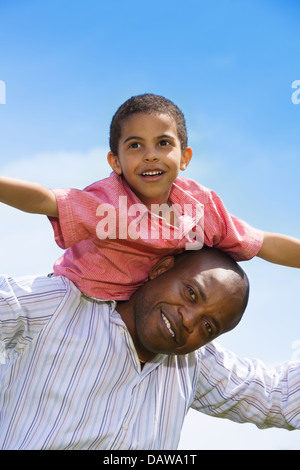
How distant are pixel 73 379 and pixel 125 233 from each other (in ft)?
2.50

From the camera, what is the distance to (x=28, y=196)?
2564 mm

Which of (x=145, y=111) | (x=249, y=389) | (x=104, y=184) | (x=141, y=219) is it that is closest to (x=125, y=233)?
(x=141, y=219)

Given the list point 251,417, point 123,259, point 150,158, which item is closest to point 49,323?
point 123,259

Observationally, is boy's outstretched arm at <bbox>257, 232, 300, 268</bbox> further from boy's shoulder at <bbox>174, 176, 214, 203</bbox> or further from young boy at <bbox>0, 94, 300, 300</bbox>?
boy's shoulder at <bbox>174, 176, 214, 203</bbox>

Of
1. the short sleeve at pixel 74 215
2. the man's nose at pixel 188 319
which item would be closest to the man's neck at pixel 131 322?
the man's nose at pixel 188 319

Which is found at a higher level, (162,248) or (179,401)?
(162,248)

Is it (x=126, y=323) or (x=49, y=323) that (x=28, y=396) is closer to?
(x=49, y=323)

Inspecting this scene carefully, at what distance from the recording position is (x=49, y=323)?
9.59ft

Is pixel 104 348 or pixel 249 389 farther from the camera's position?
pixel 249 389

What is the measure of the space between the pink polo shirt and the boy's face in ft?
0.26

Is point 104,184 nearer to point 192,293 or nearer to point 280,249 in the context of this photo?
point 192,293

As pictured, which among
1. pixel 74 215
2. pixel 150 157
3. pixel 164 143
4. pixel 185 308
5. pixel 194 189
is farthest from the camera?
pixel 194 189

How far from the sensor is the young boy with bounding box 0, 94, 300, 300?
2.78 metres
